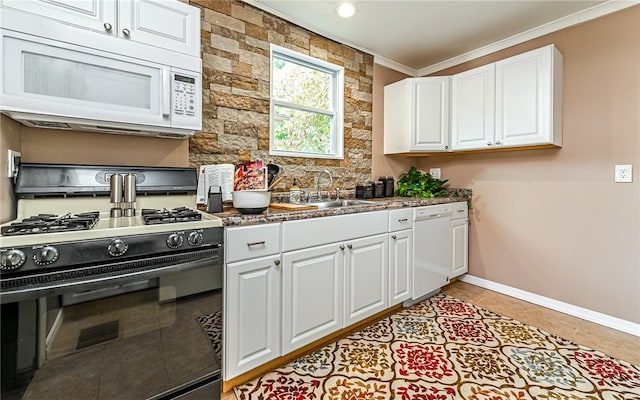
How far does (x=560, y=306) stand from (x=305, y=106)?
2852mm

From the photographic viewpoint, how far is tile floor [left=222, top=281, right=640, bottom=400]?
1996 millimetres

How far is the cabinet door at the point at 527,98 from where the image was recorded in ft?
7.73

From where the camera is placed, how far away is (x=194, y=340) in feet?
4.47

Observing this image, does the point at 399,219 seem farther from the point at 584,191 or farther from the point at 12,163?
the point at 12,163

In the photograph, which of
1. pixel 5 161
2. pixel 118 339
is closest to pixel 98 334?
pixel 118 339

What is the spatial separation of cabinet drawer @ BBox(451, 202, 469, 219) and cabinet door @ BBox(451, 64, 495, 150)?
574 mm

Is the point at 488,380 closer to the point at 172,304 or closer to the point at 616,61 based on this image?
the point at 172,304

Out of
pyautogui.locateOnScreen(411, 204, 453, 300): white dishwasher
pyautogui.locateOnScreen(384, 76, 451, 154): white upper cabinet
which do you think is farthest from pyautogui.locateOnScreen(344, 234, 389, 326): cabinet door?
pyautogui.locateOnScreen(384, 76, 451, 154): white upper cabinet

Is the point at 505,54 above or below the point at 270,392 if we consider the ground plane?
above

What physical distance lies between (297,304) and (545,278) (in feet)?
7.70

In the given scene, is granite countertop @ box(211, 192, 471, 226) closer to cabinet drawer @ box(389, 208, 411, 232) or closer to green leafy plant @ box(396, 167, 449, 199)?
cabinet drawer @ box(389, 208, 411, 232)

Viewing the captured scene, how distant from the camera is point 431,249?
A: 266 cm

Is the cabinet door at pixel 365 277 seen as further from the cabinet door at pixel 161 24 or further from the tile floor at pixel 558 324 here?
the cabinet door at pixel 161 24

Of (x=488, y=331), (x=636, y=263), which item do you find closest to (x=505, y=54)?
(x=636, y=263)
